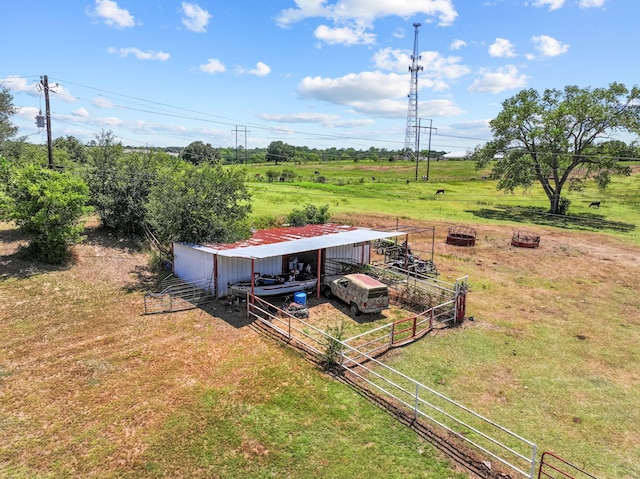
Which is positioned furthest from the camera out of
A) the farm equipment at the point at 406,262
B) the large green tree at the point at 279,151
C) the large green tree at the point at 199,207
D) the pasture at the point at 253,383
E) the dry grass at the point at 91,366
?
the large green tree at the point at 279,151

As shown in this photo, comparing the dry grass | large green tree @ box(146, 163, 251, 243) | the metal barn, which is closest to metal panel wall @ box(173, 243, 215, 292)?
the metal barn

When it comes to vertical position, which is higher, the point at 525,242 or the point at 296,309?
the point at 525,242

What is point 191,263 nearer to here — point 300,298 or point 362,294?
point 300,298

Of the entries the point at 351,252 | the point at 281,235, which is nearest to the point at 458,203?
the point at 351,252

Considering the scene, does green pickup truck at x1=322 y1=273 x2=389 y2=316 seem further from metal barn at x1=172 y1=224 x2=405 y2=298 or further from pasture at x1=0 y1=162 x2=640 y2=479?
pasture at x1=0 y1=162 x2=640 y2=479

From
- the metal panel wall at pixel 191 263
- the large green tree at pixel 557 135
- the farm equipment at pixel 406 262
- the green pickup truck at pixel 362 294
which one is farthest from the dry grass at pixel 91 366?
the large green tree at pixel 557 135

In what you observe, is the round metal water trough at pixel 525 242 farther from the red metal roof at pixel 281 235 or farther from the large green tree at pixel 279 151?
the large green tree at pixel 279 151

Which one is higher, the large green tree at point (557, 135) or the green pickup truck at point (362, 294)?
the large green tree at point (557, 135)
